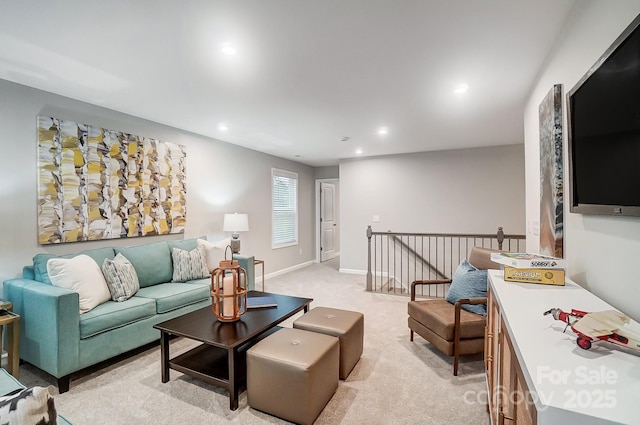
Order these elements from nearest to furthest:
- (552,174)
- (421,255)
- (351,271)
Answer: (552,174), (421,255), (351,271)

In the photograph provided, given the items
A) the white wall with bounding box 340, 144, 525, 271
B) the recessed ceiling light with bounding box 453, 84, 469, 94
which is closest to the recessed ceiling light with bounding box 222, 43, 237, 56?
the recessed ceiling light with bounding box 453, 84, 469, 94

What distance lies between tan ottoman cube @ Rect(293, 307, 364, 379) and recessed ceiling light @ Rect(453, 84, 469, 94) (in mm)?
2293

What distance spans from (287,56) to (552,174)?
202 centimetres

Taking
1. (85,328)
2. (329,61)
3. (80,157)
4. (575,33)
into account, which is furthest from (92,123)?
(575,33)

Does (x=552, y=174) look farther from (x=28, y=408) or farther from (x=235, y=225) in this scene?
(x=235, y=225)

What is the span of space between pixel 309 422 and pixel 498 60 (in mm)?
2876

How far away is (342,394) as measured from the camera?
7.06 ft

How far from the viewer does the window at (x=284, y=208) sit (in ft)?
20.3

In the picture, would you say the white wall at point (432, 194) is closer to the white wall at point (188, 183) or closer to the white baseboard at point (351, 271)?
the white baseboard at point (351, 271)

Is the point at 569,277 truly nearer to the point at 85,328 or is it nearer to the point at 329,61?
the point at 329,61

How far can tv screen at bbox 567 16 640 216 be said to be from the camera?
1027 mm

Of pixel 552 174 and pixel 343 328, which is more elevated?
pixel 552 174

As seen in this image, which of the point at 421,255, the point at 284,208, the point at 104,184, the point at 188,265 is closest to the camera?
the point at 104,184
